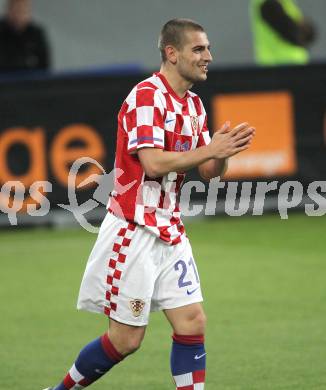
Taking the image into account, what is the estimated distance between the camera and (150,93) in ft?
20.7

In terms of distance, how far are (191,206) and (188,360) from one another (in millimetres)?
7419

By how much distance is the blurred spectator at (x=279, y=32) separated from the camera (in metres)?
14.5

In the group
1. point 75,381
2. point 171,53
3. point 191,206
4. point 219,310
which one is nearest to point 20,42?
point 191,206

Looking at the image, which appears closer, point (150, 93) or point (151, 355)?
point (150, 93)

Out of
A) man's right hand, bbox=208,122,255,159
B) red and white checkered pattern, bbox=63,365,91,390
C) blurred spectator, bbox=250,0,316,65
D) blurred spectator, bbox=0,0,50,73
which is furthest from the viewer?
blurred spectator, bbox=250,0,316,65

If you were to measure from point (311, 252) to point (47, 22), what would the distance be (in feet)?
21.5

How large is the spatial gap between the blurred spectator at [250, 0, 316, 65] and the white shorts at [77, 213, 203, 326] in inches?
328

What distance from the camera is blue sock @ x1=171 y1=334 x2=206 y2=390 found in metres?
6.36

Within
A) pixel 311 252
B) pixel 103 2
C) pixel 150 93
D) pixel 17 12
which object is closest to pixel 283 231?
pixel 311 252

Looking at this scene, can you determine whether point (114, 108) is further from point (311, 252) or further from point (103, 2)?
point (103, 2)

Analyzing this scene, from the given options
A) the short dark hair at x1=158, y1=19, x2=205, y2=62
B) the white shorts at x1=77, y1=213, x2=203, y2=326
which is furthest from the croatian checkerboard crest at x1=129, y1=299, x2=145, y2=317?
the short dark hair at x1=158, y1=19, x2=205, y2=62

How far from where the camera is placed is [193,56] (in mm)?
6355

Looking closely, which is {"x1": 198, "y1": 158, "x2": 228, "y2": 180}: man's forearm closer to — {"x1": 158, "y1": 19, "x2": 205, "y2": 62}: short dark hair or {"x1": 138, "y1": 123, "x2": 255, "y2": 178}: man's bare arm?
{"x1": 138, "y1": 123, "x2": 255, "y2": 178}: man's bare arm

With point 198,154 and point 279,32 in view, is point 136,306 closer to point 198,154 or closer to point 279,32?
point 198,154
